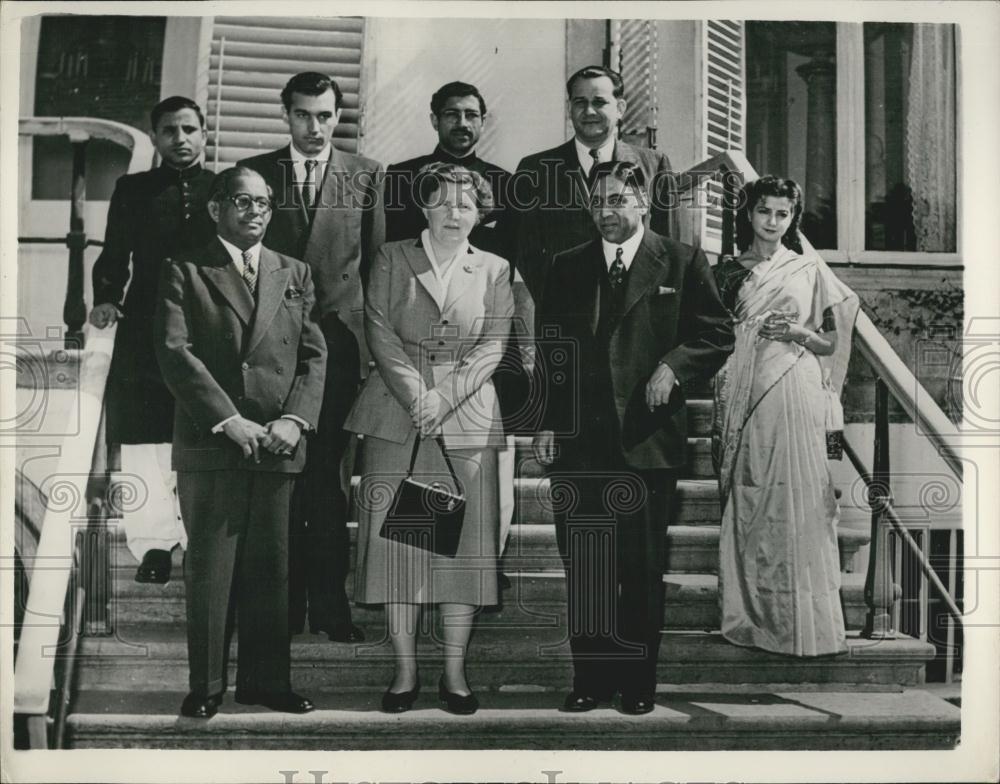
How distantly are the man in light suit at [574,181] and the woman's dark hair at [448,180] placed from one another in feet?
0.37

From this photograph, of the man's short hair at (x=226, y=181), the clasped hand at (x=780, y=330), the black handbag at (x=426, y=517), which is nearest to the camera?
the black handbag at (x=426, y=517)

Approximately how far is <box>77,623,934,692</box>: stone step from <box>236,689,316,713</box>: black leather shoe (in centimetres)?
7

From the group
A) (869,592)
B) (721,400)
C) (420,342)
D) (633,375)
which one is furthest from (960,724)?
(420,342)

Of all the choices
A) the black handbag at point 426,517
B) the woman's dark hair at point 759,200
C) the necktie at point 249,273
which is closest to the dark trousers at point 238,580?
the black handbag at point 426,517

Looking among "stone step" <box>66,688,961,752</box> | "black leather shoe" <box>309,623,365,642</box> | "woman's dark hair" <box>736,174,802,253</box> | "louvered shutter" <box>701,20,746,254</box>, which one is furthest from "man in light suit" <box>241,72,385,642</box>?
"woman's dark hair" <box>736,174,802,253</box>

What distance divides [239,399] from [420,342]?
0.70 metres

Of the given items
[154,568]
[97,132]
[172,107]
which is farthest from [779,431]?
[97,132]

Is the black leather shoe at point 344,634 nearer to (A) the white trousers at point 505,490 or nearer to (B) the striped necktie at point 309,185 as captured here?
(A) the white trousers at point 505,490

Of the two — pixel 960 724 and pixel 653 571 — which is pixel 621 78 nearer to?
pixel 653 571

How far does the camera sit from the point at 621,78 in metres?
4.45

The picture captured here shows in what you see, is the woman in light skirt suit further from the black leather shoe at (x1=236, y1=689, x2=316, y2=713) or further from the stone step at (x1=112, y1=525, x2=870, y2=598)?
the black leather shoe at (x1=236, y1=689, x2=316, y2=713)

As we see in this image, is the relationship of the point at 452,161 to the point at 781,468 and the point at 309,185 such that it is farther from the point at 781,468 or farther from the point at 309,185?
Answer: the point at 781,468

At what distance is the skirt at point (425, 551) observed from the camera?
163 inches

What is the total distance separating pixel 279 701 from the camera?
408 centimetres
